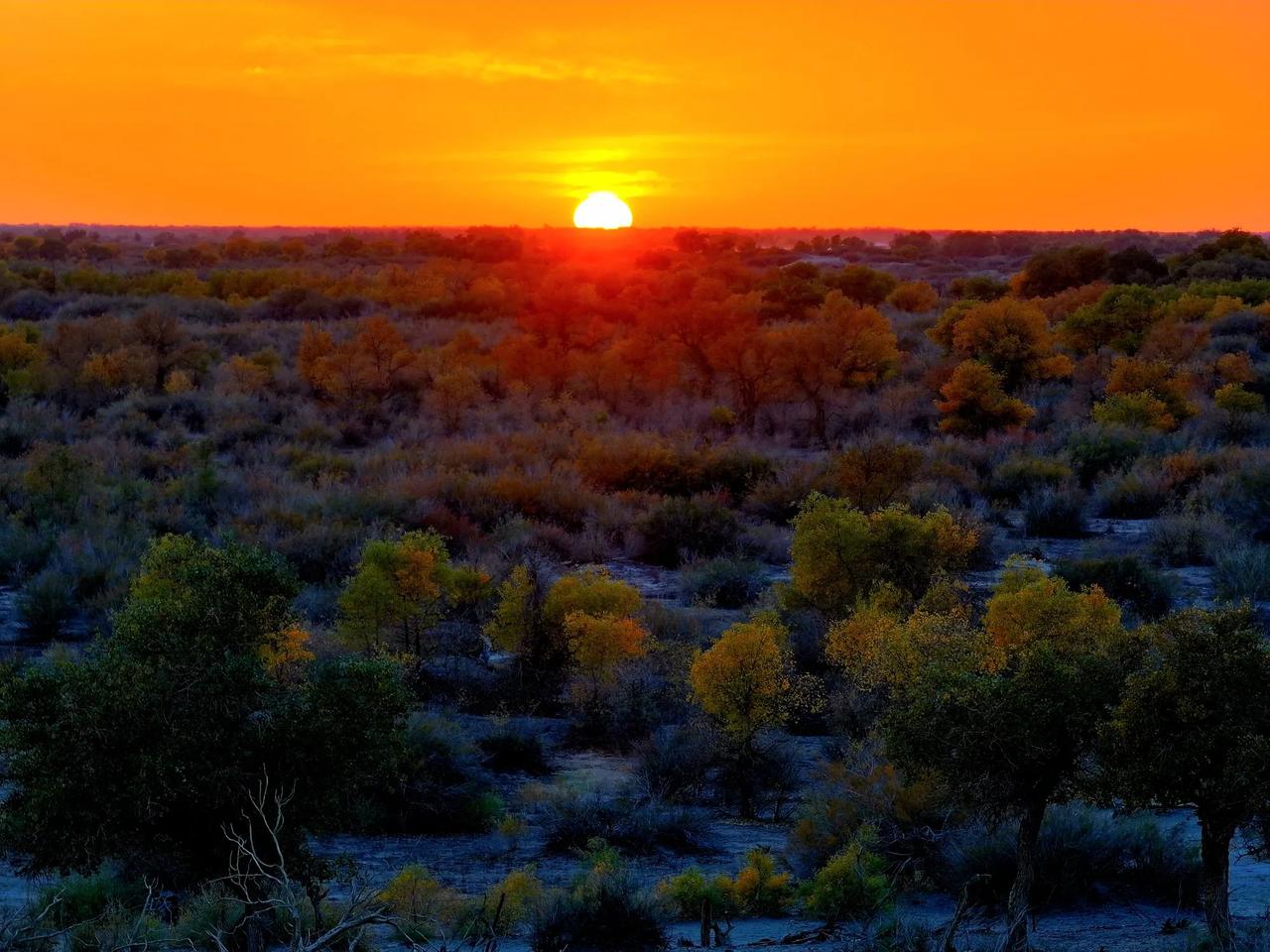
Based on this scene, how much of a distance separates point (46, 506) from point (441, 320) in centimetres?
2918

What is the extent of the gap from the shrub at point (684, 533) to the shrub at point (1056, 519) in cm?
450

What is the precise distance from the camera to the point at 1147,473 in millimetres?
22141

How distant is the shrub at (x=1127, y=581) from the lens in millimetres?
15664

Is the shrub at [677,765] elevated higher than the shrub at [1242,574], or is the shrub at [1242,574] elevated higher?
the shrub at [1242,574]

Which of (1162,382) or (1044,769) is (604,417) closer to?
(1162,382)

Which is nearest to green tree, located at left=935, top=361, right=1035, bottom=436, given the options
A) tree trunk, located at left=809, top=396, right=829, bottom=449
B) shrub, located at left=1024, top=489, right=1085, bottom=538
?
tree trunk, located at left=809, top=396, right=829, bottom=449

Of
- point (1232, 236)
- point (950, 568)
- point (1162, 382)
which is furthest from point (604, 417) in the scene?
point (1232, 236)

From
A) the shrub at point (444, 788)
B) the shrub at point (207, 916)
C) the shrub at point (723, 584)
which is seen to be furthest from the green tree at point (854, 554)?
the shrub at point (207, 916)

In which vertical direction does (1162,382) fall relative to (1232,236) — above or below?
below

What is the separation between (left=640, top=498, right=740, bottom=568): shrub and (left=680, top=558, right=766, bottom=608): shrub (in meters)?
1.72

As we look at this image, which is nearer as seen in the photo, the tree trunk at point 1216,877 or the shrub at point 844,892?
the tree trunk at point 1216,877

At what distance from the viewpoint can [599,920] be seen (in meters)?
8.23

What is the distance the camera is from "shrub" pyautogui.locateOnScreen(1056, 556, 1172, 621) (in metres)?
15.7

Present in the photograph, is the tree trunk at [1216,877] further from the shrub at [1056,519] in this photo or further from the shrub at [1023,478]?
the shrub at [1023,478]
